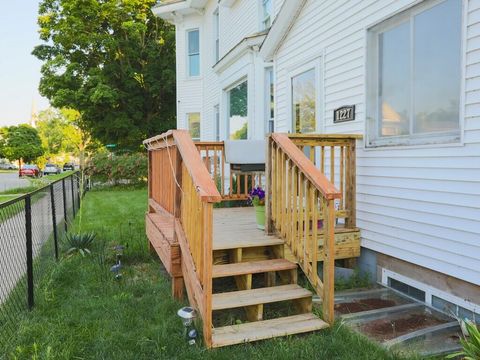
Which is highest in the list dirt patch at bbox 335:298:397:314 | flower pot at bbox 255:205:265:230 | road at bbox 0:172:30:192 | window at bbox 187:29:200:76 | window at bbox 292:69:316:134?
window at bbox 187:29:200:76

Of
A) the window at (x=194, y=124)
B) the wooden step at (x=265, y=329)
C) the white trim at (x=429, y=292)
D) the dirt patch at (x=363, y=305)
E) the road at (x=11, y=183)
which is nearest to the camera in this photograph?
the wooden step at (x=265, y=329)

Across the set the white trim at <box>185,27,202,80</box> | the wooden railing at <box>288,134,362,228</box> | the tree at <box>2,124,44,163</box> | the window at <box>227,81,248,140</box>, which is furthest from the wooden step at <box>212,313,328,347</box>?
the tree at <box>2,124,44,163</box>

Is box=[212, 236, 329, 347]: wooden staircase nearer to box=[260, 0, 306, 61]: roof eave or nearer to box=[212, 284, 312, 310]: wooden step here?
box=[212, 284, 312, 310]: wooden step

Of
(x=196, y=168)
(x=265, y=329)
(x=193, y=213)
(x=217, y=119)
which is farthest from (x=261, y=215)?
(x=217, y=119)

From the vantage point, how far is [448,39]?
3.47 metres

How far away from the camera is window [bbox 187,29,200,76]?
13.8 metres

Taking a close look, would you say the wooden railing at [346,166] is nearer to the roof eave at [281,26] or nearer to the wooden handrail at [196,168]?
the wooden handrail at [196,168]

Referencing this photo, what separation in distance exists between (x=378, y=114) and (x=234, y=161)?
2.31 m

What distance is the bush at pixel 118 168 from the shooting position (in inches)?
677

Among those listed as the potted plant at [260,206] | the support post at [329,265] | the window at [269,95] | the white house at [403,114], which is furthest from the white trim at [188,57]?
the support post at [329,265]

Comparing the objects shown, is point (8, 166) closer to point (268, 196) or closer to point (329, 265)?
point (268, 196)

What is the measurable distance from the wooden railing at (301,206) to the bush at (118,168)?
13.9 m

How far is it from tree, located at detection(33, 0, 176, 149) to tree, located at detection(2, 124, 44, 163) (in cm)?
4276

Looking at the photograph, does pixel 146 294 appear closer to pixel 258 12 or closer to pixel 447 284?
pixel 447 284
